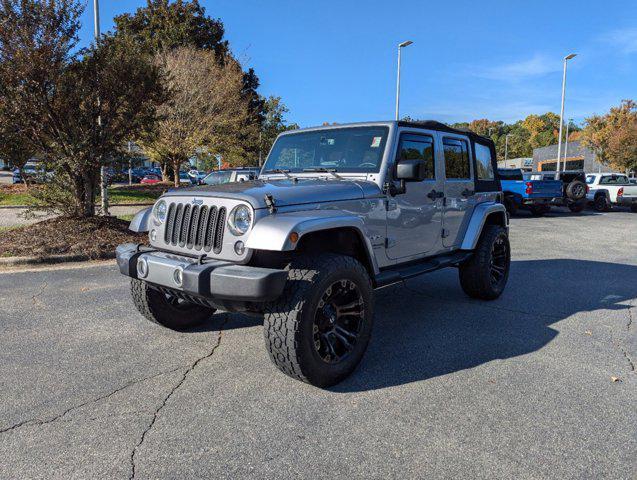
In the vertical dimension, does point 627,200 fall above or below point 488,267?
above

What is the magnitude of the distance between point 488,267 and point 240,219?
326cm

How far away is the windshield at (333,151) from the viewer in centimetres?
421

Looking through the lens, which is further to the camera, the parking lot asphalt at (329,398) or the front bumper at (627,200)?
the front bumper at (627,200)

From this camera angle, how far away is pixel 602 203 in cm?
2020

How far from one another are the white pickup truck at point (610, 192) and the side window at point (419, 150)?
1831cm

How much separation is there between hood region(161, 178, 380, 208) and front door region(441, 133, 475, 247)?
1.37m

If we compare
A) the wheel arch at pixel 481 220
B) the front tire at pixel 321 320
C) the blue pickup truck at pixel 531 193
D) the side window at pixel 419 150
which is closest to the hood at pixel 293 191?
the front tire at pixel 321 320

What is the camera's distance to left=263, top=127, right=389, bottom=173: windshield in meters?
4.21

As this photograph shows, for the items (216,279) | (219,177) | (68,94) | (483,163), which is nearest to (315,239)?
(216,279)

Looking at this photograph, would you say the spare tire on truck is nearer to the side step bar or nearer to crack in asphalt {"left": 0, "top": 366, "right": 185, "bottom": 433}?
the side step bar

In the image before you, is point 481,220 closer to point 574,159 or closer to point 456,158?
point 456,158

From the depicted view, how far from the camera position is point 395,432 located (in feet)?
9.09

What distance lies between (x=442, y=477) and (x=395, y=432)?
44 cm

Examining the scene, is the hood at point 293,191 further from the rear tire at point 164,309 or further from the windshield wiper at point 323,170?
the rear tire at point 164,309
